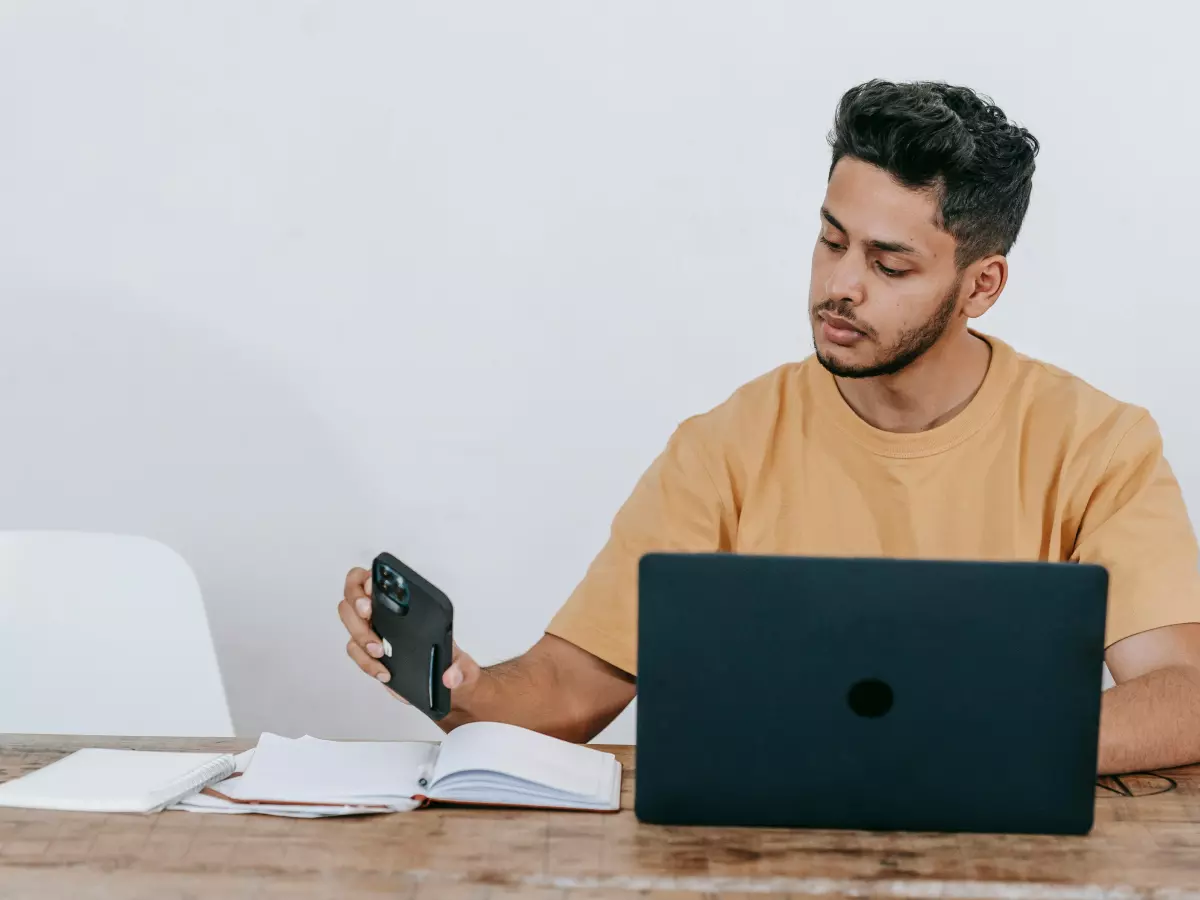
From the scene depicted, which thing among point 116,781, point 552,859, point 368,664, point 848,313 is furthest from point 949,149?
point 116,781

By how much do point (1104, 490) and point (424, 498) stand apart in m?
1.23

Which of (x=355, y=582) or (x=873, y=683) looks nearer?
(x=873, y=683)

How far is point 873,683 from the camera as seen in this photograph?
1.11 m

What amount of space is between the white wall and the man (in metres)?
0.50

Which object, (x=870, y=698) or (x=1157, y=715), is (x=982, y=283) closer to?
(x=1157, y=715)

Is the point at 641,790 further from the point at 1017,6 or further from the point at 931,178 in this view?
the point at 1017,6

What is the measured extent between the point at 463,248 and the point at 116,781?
1321mm

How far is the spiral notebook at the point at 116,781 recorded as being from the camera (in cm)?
127

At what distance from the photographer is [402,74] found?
241 centimetres

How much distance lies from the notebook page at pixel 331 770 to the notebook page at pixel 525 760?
38 mm

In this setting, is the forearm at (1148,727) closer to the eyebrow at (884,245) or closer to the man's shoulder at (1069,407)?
the man's shoulder at (1069,407)

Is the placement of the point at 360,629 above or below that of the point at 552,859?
above

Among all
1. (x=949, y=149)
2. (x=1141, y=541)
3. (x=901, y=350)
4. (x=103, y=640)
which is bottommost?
(x=103, y=640)

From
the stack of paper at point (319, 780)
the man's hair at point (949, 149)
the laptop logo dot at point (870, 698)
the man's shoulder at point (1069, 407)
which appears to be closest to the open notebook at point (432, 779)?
the stack of paper at point (319, 780)
